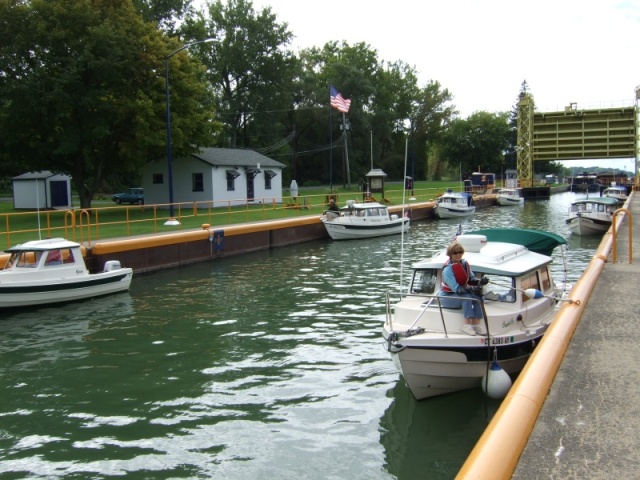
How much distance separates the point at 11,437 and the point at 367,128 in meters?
79.7

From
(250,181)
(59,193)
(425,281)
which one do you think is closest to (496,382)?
(425,281)

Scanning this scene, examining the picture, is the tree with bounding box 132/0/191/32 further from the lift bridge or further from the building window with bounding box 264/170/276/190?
the lift bridge

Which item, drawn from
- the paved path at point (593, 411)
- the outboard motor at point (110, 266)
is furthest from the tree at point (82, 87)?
the paved path at point (593, 411)

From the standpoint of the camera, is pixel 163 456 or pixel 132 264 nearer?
pixel 163 456

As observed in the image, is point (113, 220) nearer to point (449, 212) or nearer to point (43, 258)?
point (43, 258)

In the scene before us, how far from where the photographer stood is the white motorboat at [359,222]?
119 ft

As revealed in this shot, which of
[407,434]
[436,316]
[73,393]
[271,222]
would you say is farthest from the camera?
[271,222]

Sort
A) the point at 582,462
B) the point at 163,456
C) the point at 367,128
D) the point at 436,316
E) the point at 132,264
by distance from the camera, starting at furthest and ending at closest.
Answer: the point at 367,128, the point at 132,264, the point at 436,316, the point at 163,456, the point at 582,462

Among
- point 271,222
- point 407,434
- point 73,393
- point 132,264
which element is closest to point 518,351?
point 407,434

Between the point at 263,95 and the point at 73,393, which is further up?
the point at 263,95

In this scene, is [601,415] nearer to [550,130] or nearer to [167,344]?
[167,344]

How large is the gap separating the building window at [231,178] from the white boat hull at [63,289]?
91.9ft

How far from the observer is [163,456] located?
8.73 m

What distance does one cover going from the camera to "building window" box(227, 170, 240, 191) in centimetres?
4834
